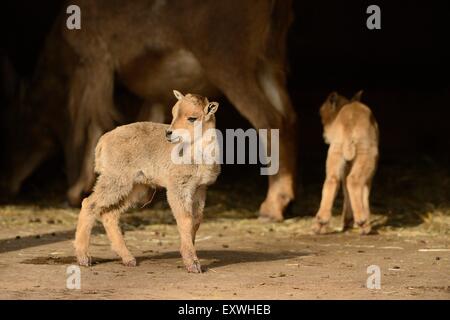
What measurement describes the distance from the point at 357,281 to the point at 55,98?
5514mm

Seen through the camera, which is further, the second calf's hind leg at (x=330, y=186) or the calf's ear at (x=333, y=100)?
the calf's ear at (x=333, y=100)

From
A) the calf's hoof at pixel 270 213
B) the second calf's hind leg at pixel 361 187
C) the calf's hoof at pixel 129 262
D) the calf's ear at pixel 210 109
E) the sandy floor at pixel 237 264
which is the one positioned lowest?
the sandy floor at pixel 237 264

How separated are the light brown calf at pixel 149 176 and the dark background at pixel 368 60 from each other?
6.01m

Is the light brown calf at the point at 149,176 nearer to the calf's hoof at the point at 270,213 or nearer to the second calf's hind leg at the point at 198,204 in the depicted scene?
the second calf's hind leg at the point at 198,204

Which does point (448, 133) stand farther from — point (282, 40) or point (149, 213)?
point (149, 213)

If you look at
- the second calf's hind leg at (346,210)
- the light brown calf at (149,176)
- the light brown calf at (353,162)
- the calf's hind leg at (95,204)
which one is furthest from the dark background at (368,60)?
the calf's hind leg at (95,204)

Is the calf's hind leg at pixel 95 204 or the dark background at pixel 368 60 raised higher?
the dark background at pixel 368 60

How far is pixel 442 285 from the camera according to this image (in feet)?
22.1

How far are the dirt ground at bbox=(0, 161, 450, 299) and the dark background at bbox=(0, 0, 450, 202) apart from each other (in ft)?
5.37

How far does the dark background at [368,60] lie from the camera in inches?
532

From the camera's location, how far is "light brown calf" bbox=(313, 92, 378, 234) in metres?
9.07

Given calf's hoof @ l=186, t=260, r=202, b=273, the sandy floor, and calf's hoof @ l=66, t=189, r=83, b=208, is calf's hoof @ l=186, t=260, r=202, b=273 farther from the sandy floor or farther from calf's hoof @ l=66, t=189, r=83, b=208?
calf's hoof @ l=66, t=189, r=83, b=208

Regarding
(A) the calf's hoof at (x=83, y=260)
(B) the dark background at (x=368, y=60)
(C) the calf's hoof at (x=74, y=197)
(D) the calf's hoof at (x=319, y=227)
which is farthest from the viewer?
(B) the dark background at (x=368, y=60)

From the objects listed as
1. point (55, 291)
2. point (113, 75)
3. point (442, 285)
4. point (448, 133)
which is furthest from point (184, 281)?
point (448, 133)
